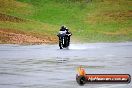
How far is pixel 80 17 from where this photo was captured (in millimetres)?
87938

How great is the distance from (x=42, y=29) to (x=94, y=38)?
23.4 feet

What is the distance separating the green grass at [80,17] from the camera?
71000mm

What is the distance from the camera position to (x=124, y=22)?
278ft

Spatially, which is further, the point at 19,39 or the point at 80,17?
the point at 80,17

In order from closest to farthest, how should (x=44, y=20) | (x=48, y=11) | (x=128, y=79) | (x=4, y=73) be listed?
(x=128, y=79) → (x=4, y=73) → (x=44, y=20) → (x=48, y=11)

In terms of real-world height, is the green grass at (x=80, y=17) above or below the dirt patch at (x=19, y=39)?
below

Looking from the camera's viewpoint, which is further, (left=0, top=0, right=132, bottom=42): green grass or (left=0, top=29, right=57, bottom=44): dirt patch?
(left=0, top=0, right=132, bottom=42): green grass

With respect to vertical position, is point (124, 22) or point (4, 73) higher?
point (4, 73)

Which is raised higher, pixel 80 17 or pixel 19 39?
pixel 19 39

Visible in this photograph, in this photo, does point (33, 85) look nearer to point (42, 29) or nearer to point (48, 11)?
point (42, 29)

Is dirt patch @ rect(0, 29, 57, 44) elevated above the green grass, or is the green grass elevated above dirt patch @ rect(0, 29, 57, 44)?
dirt patch @ rect(0, 29, 57, 44)

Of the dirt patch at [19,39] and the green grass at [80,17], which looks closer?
the dirt patch at [19,39]

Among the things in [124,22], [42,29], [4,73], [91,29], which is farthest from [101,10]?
[4,73]

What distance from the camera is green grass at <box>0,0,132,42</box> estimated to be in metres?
71.0
